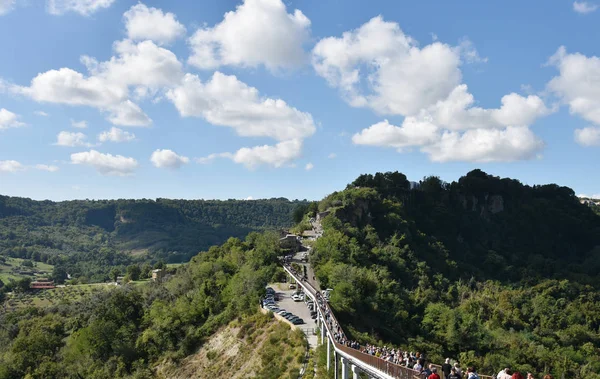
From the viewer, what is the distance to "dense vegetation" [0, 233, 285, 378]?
49.9 m

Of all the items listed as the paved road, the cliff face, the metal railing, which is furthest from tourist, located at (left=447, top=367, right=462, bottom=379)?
the cliff face

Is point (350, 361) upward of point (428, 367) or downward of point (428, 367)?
downward

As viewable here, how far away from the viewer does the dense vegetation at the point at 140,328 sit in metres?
49.9

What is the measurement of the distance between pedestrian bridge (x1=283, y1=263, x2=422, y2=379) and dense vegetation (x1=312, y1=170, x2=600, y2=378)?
4450 millimetres

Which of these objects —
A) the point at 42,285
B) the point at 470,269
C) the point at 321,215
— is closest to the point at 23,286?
the point at 42,285

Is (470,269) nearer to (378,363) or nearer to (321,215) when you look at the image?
(321,215)

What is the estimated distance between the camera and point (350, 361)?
25.9 m

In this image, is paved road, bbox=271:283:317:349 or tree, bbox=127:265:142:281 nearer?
paved road, bbox=271:283:317:349

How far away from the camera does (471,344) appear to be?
50.5 metres

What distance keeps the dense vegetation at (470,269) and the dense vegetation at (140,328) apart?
11.0 metres

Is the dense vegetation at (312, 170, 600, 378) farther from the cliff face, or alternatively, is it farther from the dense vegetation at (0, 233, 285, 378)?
the dense vegetation at (0, 233, 285, 378)

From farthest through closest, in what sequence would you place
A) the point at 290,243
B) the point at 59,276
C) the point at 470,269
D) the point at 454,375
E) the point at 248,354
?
the point at 59,276, the point at 470,269, the point at 290,243, the point at 248,354, the point at 454,375

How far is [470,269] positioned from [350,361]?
78348mm

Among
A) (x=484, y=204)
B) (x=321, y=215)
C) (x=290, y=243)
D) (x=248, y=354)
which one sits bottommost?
(x=248, y=354)
